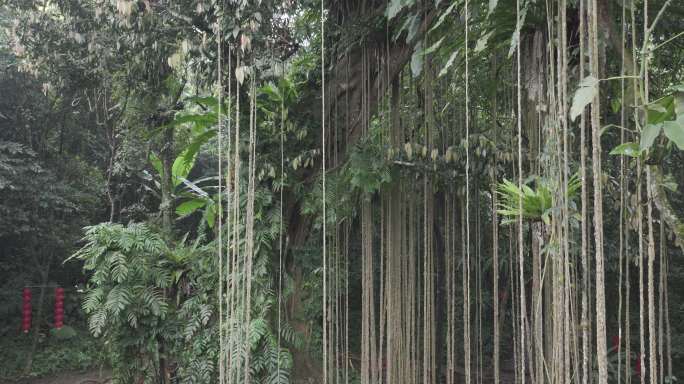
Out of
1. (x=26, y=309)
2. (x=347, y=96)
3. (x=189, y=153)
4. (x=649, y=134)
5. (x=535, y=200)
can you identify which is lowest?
(x=26, y=309)

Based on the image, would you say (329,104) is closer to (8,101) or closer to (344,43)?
(344,43)

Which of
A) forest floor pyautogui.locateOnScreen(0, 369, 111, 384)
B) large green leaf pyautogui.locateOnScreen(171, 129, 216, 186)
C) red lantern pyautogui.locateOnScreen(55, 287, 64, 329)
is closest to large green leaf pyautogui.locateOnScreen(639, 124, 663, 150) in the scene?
large green leaf pyautogui.locateOnScreen(171, 129, 216, 186)

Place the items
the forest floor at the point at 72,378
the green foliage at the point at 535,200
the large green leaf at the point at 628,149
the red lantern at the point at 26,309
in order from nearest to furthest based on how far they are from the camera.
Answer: the large green leaf at the point at 628,149
the green foliage at the point at 535,200
the forest floor at the point at 72,378
the red lantern at the point at 26,309

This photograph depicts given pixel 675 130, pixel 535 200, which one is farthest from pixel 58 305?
pixel 675 130

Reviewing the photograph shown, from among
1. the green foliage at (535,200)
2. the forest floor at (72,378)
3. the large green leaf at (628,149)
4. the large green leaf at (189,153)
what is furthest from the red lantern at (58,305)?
the large green leaf at (628,149)

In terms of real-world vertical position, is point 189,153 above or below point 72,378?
above

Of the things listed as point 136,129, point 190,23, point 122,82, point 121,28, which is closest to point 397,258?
point 190,23

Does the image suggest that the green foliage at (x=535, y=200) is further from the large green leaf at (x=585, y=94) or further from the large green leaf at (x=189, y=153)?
the large green leaf at (x=189, y=153)

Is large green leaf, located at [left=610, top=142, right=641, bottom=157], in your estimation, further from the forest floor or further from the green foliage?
the forest floor

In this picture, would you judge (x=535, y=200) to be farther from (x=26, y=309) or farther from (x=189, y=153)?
(x=26, y=309)

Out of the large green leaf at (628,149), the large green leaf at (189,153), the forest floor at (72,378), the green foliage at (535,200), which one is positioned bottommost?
the forest floor at (72,378)

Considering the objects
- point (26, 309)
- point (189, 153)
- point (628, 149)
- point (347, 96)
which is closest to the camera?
point (628, 149)

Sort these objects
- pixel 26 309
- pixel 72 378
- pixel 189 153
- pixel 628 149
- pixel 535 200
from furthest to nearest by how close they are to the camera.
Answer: pixel 72 378 → pixel 26 309 → pixel 189 153 → pixel 535 200 → pixel 628 149

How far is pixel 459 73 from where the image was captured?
3.02 metres
